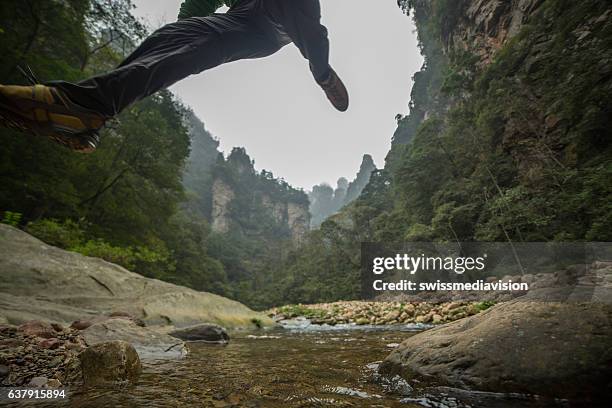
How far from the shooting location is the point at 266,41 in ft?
4.82

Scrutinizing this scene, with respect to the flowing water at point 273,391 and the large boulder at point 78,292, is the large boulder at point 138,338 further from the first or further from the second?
the large boulder at point 78,292

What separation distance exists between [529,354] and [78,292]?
4677mm

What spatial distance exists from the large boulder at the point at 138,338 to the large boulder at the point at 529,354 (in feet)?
4.29

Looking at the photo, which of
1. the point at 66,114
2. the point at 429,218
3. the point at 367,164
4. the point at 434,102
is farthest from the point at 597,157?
the point at 367,164

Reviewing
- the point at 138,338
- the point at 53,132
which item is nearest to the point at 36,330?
the point at 138,338

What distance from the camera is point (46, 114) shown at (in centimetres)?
98

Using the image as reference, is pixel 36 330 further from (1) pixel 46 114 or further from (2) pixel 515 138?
Answer: (2) pixel 515 138

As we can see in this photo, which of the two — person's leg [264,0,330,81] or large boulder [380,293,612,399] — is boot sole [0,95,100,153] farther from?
large boulder [380,293,612,399]

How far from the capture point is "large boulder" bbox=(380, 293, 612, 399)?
98 centimetres

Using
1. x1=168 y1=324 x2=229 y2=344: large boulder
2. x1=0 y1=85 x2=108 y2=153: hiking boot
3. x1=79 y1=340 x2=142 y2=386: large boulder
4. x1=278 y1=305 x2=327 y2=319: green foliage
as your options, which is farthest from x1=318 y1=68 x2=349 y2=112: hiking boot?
x1=278 y1=305 x2=327 y2=319: green foliage

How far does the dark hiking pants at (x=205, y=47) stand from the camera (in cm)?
102

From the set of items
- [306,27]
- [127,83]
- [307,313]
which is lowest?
[307,313]

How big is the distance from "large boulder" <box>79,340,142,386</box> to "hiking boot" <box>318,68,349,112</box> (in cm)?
167

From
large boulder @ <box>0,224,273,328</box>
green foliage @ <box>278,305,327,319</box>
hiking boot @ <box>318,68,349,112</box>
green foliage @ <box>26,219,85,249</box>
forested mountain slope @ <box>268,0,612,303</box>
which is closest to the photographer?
hiking boot @ <box>318,68,349,112</box>
